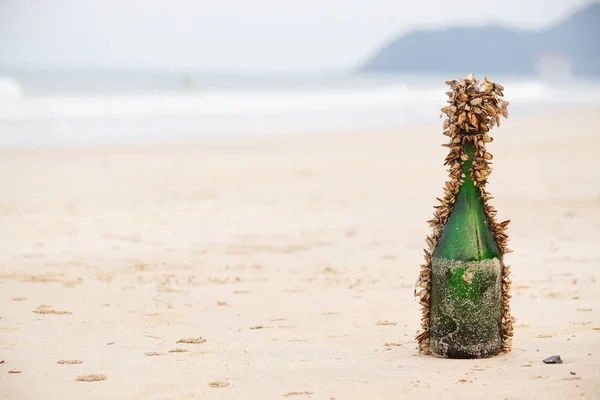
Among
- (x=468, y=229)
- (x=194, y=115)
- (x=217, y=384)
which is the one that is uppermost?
(x=194, y=115)

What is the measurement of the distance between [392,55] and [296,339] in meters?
144

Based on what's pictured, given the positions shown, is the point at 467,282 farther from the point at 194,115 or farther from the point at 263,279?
the point at 194,115

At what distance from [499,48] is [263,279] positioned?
139 meters

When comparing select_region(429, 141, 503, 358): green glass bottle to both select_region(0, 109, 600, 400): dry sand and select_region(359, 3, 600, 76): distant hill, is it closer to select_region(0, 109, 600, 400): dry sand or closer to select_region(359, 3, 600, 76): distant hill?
select_region(0, 109, 600, 400): dry sand

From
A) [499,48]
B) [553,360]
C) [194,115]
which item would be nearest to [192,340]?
[553,360]

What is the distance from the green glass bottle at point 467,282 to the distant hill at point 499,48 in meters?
130

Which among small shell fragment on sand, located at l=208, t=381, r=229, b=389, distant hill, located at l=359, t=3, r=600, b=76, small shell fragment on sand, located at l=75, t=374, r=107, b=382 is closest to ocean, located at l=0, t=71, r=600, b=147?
small shell fragment on sand, located at l=75, t=374, r=107, b=382

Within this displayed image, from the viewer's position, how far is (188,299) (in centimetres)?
680

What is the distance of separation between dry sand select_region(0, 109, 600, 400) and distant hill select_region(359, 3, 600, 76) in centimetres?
12060

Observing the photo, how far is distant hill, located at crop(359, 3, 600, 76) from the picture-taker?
13588 centimetres

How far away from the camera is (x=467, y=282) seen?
15.2 feet

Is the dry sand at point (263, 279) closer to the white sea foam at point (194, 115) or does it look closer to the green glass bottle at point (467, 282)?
the green glass bottle at point (467, 282)

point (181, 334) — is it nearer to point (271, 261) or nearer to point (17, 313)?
point (17, 313)

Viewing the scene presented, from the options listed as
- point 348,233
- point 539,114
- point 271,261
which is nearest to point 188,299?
point 271,261
